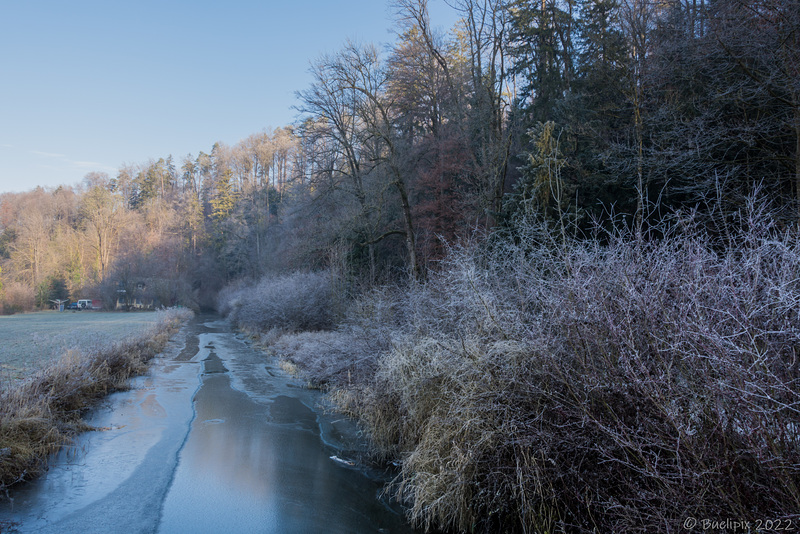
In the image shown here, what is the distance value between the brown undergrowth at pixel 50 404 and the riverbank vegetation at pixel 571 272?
5179 millimetres

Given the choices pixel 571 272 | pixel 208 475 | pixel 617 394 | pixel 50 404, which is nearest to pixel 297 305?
pixel 50 404

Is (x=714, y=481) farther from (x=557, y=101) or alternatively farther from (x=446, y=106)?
(x=446, y=106)

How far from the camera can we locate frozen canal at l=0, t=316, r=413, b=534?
574 cm

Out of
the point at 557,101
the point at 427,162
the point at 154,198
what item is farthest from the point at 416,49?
the point at 154,198

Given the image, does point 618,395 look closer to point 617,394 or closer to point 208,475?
point 617,394

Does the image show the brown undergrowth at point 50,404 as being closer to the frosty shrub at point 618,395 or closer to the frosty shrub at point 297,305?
the frosty shrub at point 618,395

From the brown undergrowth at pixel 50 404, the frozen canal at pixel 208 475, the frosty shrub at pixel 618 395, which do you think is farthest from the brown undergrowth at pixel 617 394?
the brown undergrowth at pixel 50 404

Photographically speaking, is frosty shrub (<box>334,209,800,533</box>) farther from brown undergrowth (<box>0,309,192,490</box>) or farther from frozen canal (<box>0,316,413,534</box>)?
brown undergrowth (<box>0,309,192,490</box>)

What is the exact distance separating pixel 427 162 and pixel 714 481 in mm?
24214

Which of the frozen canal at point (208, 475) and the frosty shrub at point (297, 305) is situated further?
the frosty shrub at point (297, 305)

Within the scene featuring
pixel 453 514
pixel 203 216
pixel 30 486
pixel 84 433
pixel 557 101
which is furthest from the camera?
pixel 203 216

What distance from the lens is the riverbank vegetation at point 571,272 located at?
10.9 ft

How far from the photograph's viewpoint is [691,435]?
3.15 m

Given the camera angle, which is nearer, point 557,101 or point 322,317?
point 557,101
